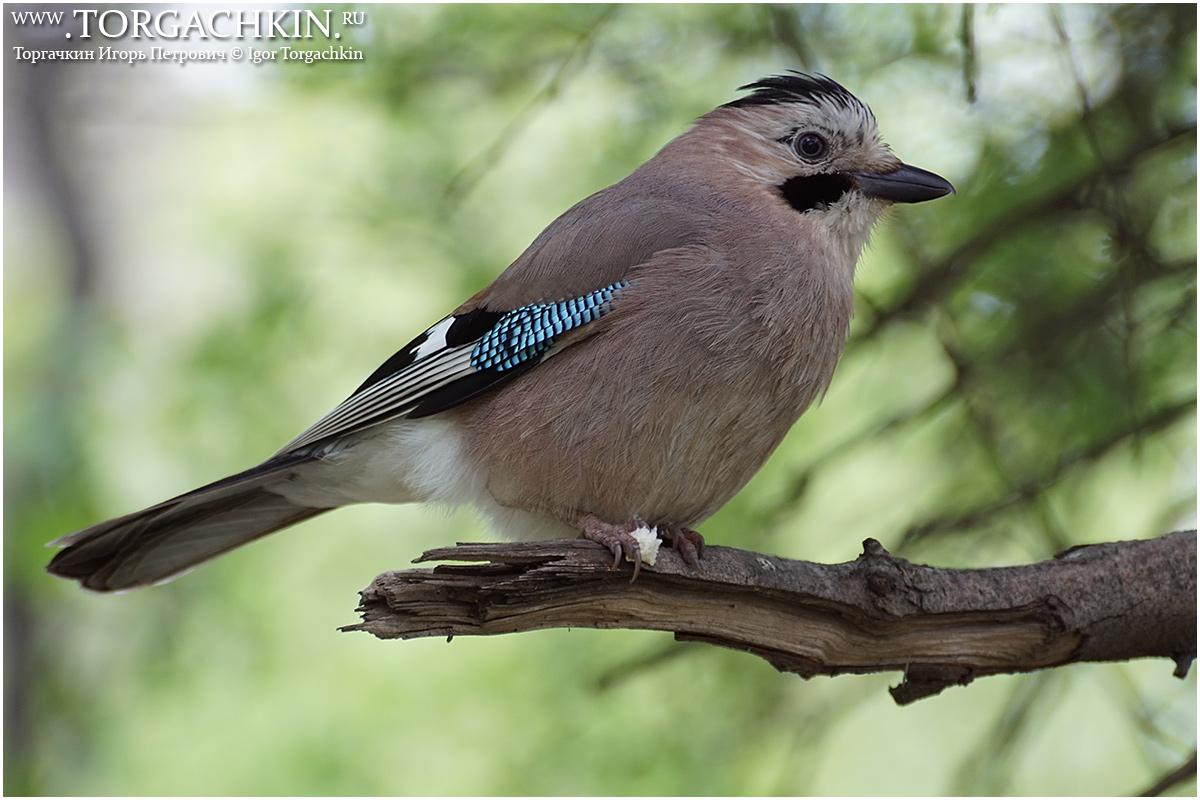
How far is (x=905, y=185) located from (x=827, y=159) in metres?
0.29

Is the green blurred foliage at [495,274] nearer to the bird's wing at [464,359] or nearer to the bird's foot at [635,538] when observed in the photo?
the bird's wing at [464,359]

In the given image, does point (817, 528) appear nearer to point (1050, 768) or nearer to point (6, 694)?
point (1050, 768)

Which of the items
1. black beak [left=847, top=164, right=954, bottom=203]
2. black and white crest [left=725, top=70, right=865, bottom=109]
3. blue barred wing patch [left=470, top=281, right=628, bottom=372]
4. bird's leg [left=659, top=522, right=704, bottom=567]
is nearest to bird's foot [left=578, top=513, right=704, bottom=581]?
bird's leg [left=659, top=522, right=704, bottom=567]

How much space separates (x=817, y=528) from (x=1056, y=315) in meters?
1.47

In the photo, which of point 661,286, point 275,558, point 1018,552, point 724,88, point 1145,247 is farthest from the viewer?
point 275,558

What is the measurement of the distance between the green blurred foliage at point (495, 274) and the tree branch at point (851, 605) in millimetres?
485

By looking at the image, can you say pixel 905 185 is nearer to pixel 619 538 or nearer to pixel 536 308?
pixel 536 308

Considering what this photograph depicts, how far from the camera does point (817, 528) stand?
4770 mm

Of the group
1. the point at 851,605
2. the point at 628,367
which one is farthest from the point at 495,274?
the point at 851,605

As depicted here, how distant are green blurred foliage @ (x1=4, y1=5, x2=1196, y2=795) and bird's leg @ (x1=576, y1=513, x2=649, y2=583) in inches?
37.1

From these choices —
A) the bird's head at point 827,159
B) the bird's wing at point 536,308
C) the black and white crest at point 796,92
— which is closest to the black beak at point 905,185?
the bird's head at point 827,159

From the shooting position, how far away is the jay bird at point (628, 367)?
3166mm

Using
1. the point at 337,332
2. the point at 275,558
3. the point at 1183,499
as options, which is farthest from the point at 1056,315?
the point at 275,558

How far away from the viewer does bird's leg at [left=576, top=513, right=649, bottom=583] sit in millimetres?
2920
